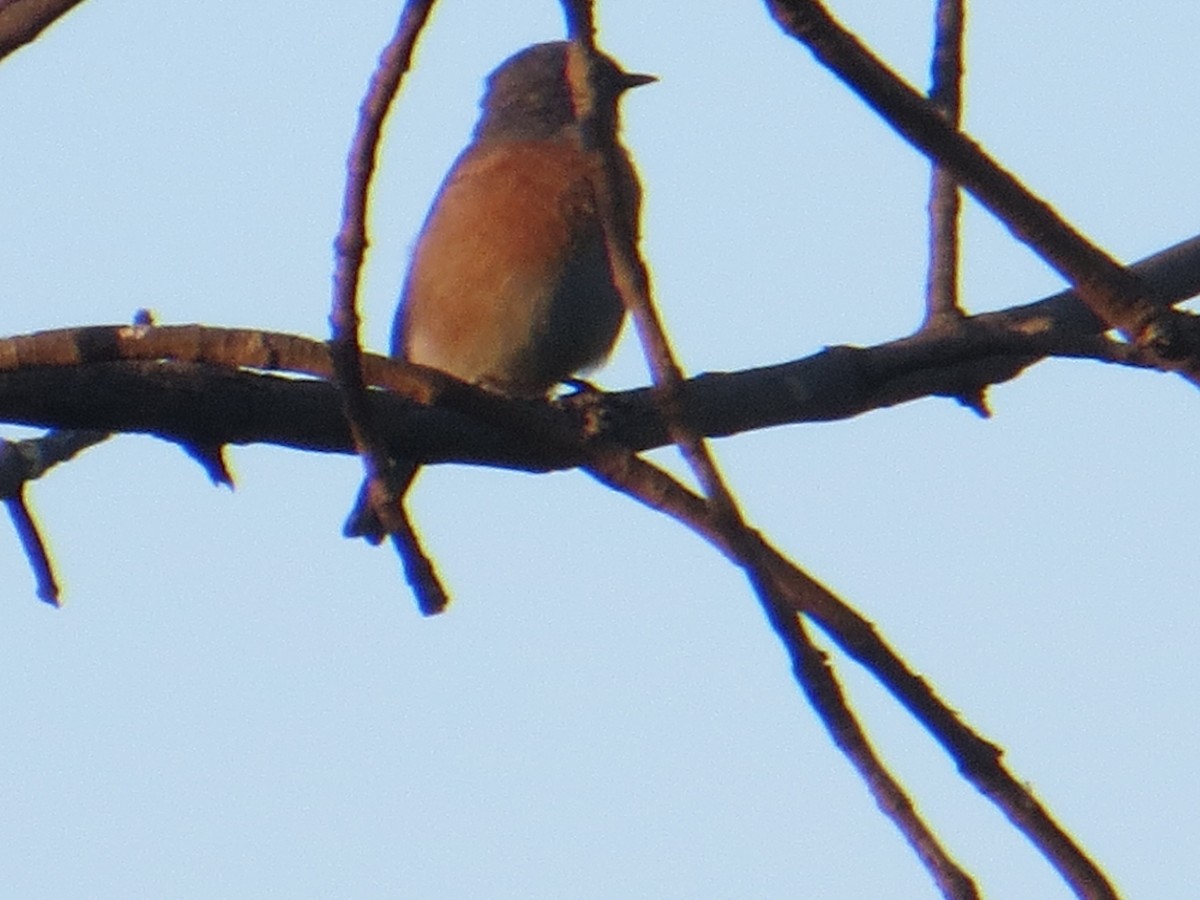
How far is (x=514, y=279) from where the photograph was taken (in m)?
6.83

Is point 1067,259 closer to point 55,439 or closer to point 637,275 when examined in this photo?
point 637,275

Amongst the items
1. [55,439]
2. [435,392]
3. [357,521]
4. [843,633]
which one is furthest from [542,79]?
[843,633]

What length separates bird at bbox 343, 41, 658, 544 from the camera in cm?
682

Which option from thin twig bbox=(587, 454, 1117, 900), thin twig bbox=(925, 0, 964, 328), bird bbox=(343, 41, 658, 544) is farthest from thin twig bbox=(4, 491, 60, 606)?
bird bbox=(343, 41, 658, 544)

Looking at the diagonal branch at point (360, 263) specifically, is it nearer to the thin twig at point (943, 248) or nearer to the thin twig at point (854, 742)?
the thin twig at point (854, 742)

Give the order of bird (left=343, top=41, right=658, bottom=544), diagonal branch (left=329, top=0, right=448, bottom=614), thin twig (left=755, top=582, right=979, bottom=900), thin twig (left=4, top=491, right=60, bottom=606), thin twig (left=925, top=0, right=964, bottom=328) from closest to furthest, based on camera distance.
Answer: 1. thin twig (left=755, top=582, right=979, bottom=900)
2. diagonal branch (left=329, top=0, right=448, bottom=614)
3. thin twig (left=4, top=491, right=60, bottom=606)
4. thin twig (left=925, top=0, right=964, bottom=328)
5. bird (left=343, top=41, right=658, bottom=544)

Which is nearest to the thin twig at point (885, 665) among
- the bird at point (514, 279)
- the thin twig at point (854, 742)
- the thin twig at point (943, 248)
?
the thin twig at point (854, 742)

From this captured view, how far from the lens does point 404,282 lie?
24.3ft

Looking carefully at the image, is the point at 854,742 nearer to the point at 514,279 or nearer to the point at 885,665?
the point at 885,665

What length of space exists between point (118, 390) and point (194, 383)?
118 mm

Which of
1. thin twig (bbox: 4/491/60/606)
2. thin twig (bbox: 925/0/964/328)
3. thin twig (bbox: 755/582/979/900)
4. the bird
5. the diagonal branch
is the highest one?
the bird

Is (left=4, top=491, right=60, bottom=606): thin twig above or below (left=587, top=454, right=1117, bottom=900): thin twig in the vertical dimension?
above

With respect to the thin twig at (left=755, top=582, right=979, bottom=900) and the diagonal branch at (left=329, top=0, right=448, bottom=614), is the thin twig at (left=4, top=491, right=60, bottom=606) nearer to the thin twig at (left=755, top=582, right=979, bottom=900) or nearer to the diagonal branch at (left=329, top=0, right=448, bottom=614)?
the diagonal branch at (left=329, top=0, right=448, bottom=614)

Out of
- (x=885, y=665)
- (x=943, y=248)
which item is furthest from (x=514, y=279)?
(x=885, y=665)
